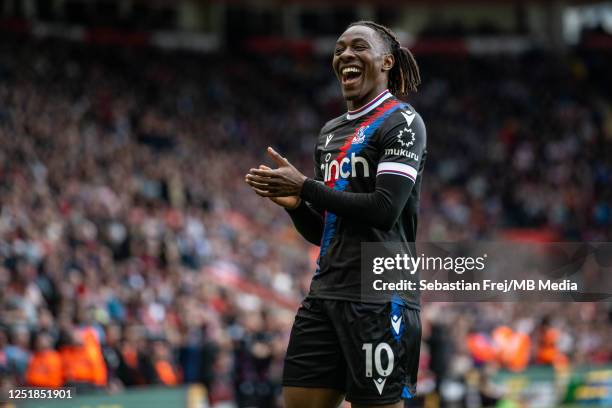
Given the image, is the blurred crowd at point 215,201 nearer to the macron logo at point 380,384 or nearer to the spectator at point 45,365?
the spectator at point 45,365

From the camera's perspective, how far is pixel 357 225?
159 inches

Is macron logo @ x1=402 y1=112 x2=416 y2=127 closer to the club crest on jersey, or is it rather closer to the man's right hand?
the club crest on jersey

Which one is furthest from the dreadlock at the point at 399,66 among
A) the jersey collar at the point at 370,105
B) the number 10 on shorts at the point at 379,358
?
the number 10 on shorts at the point at 379,358

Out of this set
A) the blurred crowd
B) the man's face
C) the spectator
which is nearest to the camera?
the man's face

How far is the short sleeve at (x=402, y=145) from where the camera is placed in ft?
12.9

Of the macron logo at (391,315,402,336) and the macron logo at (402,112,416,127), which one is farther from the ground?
the macron logo at (402,112,416,127)

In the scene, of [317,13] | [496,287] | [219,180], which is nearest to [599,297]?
[496,287]

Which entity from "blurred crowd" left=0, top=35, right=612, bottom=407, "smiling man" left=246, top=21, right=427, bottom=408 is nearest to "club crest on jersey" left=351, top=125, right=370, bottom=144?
"smiling man" left=246, top=21, right=427, bottom=408

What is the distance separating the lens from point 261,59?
30000 mm

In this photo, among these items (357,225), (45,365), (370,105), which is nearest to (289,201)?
(357,225)

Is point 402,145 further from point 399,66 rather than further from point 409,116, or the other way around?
point 399,66

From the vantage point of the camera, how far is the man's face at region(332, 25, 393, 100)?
4168 mm

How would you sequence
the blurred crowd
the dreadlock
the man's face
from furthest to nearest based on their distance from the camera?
1. the blurred crowd
2. the dreadlock
3. the man's face

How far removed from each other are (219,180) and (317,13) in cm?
1389
